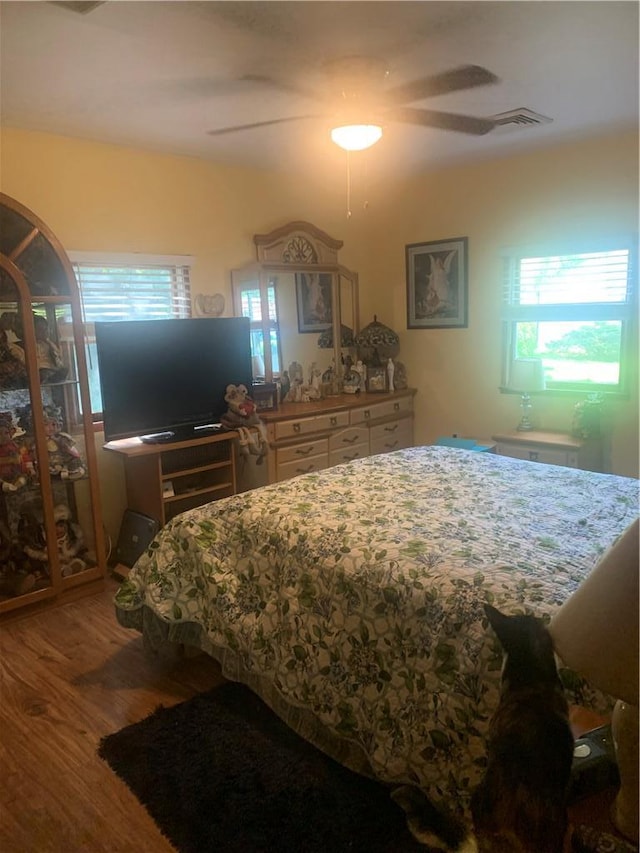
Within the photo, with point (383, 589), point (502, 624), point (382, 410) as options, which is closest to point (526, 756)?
point (502, 624)

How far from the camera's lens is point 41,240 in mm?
3031

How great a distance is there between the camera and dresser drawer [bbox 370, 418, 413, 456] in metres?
4.68

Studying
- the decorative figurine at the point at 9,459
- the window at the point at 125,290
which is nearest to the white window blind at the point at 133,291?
the window at the point at 125,290

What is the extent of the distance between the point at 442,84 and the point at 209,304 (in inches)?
89.2

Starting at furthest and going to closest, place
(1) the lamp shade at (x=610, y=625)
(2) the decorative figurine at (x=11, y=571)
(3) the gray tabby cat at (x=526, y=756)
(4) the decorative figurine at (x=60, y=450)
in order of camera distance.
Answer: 1. (4) the decorative figurine at (x=60, y=450)
2. (2) the decorative figurine at (x=11, y=571)
3. (3) the gray tabby cat at (x=526, y=756)
4. (1) the lamp shade at (x=610, y=625)

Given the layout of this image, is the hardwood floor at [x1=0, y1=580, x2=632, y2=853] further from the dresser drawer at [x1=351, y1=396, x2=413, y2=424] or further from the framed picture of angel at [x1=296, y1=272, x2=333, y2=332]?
the framed picture of angel at [x1=296, y1=272, x2=333, y2=332]

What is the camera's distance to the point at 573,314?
4.05 m

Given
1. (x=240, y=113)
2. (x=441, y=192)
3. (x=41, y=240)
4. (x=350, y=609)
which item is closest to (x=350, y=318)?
(x=441, y=192)

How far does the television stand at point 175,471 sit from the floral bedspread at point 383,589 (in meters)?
0.96

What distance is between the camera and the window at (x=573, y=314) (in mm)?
3859

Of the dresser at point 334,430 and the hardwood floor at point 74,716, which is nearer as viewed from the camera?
the hardwood floor at point 74,716

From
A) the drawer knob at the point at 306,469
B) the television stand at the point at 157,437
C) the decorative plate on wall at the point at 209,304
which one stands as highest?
the decorative plate on wall at the point at 209,304

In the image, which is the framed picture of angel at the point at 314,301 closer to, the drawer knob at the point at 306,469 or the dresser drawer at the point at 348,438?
the dresser drawer at the point at 348,438

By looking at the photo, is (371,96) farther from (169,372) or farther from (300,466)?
(300,466)
